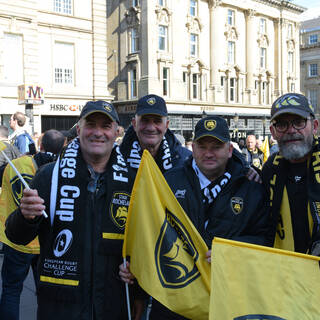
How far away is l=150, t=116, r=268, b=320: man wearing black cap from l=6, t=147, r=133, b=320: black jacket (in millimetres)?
441

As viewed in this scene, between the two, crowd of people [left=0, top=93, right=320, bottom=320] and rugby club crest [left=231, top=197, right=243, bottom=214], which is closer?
crowd of people [left=0, top=93, right=320, bottom=320]

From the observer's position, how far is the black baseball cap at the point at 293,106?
2.78 metres

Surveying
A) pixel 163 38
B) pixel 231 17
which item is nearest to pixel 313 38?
pixel 231 17

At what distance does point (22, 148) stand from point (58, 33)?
17329 mm

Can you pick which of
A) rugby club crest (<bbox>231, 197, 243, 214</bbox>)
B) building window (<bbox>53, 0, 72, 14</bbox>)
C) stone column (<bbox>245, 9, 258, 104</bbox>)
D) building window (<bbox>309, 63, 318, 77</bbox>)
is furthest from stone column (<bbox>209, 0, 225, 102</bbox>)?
rugby club crest (<bbox>231, 197, 243, 214</bbox>)

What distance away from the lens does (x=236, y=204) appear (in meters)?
2.76

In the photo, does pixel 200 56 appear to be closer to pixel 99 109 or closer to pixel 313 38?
pixel 99 109

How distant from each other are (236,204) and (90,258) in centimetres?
111

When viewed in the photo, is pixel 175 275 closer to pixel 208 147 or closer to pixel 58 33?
pixel 208 147

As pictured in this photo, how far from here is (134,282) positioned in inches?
107

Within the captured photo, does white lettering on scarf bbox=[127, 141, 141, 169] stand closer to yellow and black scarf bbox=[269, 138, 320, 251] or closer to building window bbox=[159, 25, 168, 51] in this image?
yellow and black scarf bbox=[269, 138, 320, 251]

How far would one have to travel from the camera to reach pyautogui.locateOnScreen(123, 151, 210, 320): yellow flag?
256 cm

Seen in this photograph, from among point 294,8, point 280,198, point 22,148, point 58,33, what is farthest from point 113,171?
point 294,8

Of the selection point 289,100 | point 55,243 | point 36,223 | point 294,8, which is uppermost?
point 294,8
